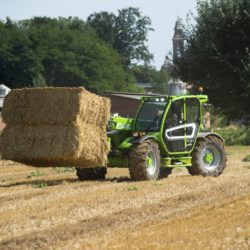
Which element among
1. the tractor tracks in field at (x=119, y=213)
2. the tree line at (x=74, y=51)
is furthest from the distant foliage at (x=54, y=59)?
the tractor tracks in field at (x=119, y=213)

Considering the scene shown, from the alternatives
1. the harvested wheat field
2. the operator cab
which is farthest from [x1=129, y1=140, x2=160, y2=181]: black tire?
the operator cab

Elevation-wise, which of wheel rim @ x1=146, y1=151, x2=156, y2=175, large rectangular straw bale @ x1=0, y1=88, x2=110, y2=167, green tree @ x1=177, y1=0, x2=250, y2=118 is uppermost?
green tree @ x1=177, y1=0, x2=250, y2=118

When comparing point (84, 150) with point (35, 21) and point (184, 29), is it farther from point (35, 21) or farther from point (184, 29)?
point (35, 21)

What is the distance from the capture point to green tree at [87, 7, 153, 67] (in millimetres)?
136375

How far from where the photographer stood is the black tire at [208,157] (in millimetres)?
17531

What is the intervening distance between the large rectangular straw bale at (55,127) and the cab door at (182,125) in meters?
1.65

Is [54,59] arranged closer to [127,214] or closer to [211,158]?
[211,158]

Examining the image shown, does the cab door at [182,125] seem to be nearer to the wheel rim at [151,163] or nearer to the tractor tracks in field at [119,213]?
the wheel rim at [151,163]

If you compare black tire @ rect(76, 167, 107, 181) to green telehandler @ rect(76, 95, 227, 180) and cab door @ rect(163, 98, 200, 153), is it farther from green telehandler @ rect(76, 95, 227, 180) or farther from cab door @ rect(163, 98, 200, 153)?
cab door @ rect(163, 98, 200, 153)

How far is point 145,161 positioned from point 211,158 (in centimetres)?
266

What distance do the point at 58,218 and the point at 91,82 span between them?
95791mm

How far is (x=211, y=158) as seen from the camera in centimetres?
1800

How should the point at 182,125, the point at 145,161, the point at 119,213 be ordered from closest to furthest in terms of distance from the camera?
1. the point at 119,213
2. the point at 145,161
3. the point at 182,125

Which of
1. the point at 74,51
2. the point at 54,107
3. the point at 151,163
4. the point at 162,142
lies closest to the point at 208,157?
the point at 162,142
